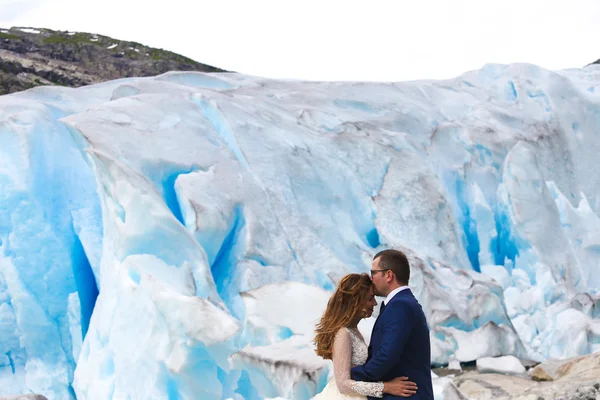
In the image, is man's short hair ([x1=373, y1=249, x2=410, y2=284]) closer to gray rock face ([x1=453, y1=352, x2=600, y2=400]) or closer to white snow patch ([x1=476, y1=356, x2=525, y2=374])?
gray rock face ([x1=453, y1=352, x2=600, y2=400])

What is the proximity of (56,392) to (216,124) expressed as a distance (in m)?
4.06

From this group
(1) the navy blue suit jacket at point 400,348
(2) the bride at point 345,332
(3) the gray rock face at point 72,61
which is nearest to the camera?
(1) the navy blue suit jacket at point 400,348

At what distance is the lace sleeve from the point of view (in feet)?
8.46

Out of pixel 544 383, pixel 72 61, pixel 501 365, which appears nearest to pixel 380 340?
pixel 544 383

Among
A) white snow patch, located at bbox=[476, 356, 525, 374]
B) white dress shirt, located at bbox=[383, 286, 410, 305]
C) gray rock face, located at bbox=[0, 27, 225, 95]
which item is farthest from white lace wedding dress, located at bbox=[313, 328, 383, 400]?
gray rock face, located at bbox=[0, 27, 225, 95]

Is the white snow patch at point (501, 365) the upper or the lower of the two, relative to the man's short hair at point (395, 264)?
lower

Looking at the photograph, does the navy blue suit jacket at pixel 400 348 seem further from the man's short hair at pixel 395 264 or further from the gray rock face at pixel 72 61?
the gray rock face at pixel 72 61

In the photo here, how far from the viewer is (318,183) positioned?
30.8ft

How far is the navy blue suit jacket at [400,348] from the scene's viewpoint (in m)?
2.52

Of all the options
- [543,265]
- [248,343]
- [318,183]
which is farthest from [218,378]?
[543,265]

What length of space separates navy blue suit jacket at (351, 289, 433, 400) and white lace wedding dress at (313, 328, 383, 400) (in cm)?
3

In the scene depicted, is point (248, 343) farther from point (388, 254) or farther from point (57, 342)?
point (388, 254)

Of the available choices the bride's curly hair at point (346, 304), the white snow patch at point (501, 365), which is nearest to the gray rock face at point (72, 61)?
the white snow patch at point (501, 365)

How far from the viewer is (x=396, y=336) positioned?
99.0 inches
